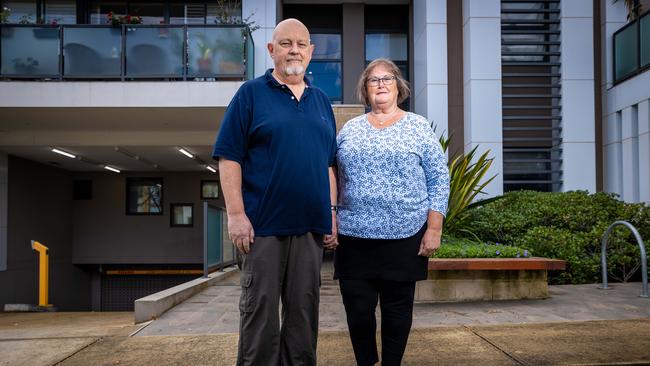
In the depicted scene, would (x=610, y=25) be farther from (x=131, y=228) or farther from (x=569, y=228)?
(x=131, y=228)

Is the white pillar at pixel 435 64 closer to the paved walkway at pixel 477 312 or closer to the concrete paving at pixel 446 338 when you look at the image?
the paved walkway at pixel 477 312

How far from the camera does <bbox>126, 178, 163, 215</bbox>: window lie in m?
18.2

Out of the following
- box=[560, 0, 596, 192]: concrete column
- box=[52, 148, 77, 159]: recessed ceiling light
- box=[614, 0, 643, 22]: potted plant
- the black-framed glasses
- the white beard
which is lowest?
the white beard

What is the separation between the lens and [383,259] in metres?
2.80

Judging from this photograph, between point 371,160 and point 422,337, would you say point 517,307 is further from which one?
point 371,160

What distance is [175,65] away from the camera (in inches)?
408

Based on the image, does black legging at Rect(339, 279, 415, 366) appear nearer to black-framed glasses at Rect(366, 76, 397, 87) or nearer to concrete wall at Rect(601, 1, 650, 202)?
black-framed glasses at Rect(366, 76, 397, 87)

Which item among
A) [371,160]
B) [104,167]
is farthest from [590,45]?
[104,167]

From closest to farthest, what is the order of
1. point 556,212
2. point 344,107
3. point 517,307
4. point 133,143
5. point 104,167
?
point 517,307 → point 556,212 → point 344,107 → point 133,143 → point 104,167

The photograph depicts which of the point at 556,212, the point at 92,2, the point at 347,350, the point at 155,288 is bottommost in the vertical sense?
the point at 155,288

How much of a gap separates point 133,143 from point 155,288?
25.0 feet

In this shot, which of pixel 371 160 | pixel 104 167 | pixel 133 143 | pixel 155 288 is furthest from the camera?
pixel 155 288

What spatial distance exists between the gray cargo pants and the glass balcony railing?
834cm

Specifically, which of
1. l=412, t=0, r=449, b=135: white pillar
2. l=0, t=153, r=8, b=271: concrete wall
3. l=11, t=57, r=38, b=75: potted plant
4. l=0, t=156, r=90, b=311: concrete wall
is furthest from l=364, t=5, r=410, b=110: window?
l=0, t=156, r=90, b=311: concrete wall
